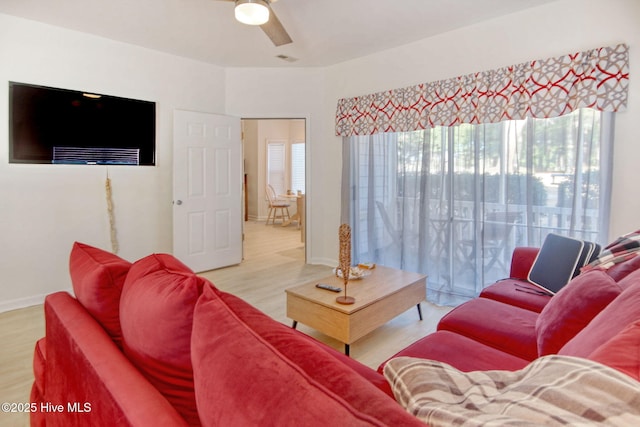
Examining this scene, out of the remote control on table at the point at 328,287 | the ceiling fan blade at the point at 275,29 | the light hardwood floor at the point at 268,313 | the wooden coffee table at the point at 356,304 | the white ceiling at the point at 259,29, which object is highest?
the white ceiling at the point at 259,29

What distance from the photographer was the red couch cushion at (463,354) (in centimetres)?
146

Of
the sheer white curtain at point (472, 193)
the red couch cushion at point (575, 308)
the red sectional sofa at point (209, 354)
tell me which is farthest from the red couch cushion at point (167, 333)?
the sheer white curtain at point (472, 193)

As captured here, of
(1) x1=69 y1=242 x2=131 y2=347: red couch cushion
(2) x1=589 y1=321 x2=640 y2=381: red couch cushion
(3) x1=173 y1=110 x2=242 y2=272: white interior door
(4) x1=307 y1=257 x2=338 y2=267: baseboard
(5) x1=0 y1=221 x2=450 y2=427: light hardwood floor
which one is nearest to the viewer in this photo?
(2) x1=589 y1=321 x2=640 y2=381: red couch cushion

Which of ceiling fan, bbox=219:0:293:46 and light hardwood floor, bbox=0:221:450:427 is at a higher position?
ceiling fan, bbox=219:0:293:46

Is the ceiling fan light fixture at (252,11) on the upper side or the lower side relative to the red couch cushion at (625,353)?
upper

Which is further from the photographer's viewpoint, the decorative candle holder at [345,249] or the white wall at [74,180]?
the white wall at [74,180]

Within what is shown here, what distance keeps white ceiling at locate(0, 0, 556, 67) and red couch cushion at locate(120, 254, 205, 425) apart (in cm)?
279

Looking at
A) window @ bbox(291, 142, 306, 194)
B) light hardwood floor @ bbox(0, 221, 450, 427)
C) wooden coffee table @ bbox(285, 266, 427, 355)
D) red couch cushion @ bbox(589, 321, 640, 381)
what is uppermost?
window @ bbox(291, 142, 306, 194)

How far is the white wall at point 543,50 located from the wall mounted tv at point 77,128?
2.65 metres

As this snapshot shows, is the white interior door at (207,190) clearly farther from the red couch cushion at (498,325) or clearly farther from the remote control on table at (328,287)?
the red couch cushion at (498,325)

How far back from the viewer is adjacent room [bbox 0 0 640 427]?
0.69 metres

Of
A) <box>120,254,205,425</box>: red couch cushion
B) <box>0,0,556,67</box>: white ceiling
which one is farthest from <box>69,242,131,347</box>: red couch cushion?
<box>0,0,556,67</box>: white ceiling

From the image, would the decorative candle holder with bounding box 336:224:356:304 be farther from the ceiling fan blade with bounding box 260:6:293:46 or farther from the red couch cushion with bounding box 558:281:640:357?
the ceiling fan blade with bounding box 260:6:293:46

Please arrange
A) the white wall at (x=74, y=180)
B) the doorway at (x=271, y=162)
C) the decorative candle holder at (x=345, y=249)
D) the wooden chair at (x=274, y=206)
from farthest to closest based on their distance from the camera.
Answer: the doorway at (x=271, y=162)
the wooden chair at (x=274, y=206)
the white wall at (x=74, y=180)
the decorative candle holder at (x=345, y=249)
